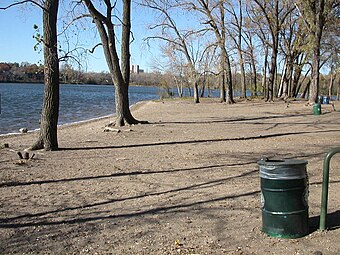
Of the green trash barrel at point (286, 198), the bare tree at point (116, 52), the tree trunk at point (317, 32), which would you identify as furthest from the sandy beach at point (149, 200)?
the tree trunk at point (317, 32)

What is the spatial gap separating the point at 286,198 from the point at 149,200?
252cm

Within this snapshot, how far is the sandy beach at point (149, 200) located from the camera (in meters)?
Result: 5.06

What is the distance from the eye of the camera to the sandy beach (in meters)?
5.06

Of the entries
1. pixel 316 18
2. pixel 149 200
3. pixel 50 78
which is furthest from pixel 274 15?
pixel 149 200

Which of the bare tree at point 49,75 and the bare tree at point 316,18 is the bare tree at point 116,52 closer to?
the bare tree at point 49,75

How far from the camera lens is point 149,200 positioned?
6.95 meters

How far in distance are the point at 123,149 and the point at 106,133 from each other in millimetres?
4321

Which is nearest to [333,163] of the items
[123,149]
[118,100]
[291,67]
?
[123,149]

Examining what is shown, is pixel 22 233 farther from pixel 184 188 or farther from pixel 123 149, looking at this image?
pixel 123 149

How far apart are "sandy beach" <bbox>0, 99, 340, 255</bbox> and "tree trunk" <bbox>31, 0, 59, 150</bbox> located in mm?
557

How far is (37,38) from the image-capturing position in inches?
424

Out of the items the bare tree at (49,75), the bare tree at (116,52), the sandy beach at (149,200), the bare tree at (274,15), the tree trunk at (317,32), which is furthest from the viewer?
the bare tree at (274,15)

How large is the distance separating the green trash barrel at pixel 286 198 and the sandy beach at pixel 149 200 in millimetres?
146

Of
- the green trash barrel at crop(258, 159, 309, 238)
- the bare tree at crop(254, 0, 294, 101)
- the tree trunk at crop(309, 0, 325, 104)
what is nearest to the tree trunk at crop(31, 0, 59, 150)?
the green trash barrel at crop(258, 159, 309, 238)
